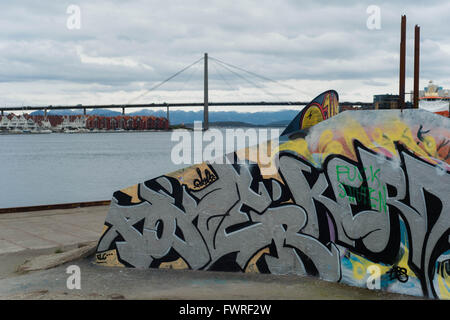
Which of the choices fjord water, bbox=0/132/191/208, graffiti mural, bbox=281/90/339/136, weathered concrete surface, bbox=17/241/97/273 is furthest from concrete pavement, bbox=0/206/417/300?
fjord water, bbox=0/132/191/208

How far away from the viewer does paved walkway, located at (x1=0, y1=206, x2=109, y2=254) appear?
12.7 metres

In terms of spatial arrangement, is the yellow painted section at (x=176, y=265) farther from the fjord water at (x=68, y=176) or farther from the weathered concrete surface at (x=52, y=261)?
the fjord water at (x=68, y=176)

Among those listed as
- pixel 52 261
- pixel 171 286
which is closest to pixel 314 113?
pixel 171 286

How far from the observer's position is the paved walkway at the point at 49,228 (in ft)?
41.7

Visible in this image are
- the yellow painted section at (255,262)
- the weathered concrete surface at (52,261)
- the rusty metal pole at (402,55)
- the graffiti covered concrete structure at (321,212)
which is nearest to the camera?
the graffiti covered concrete structure at (321,212)

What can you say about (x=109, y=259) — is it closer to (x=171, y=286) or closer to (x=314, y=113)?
(x=171, y=286)

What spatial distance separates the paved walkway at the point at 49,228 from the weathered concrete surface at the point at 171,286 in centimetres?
346

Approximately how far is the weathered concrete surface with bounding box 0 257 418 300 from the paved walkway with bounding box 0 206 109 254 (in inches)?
136

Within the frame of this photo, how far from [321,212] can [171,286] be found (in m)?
2.65

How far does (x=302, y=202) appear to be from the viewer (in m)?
8.56

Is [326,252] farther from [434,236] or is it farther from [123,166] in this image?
[123,166]

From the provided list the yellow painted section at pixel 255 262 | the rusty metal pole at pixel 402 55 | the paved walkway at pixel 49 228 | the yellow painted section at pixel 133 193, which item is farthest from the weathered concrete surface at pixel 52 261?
the rusty metal pole at pixel 402 55

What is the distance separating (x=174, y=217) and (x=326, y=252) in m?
2.69
